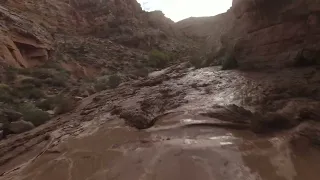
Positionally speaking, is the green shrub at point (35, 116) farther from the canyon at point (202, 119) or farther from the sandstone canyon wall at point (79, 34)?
the sandstone canyon wall at point (79, 34)

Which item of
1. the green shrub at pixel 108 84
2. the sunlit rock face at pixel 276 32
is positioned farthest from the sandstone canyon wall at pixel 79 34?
the sunlit rock face at pixel 276 32

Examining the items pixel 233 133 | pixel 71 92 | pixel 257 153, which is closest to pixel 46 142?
pixel 233 133

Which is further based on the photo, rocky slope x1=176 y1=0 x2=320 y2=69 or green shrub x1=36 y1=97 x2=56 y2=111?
green shrub x1=36 y1=97 x2=56 y2=111

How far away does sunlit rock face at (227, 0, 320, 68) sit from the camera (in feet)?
24.8

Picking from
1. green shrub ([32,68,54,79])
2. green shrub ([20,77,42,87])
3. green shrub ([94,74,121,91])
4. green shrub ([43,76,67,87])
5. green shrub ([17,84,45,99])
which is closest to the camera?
green shrub ([17,84,45,99])

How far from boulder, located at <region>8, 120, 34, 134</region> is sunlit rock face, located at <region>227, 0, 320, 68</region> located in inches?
264

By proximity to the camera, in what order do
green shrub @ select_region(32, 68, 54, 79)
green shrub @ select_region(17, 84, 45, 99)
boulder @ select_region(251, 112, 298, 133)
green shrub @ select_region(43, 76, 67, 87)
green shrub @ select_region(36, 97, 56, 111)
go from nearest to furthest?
boulder @ select_region(251, 112, 298, 133)
green shrub @ select_region(36, 97, 56, 111)
green shrub @ select_region(17, 84, 45, 99)
green shrub @ select_region(43, 76, 67, 87)
green shrub @ select_region(32, 68, 54, 79)

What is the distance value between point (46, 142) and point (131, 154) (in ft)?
7.85

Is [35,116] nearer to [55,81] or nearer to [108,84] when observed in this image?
[108,84]

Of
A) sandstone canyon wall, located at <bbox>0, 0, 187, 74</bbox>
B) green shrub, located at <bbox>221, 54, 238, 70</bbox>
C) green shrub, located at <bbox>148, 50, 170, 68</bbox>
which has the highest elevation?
sandstone canyon wall, located at <bbox>0, 0, 187, 74</bbox>

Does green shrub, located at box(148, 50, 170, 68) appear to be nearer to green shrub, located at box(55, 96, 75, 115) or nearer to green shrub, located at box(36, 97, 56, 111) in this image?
green shrub, located at box(36, 97, 56, 111)

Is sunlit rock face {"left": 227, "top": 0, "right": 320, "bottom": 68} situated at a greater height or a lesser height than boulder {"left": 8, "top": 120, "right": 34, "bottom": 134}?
greater

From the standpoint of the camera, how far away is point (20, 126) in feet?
24.7

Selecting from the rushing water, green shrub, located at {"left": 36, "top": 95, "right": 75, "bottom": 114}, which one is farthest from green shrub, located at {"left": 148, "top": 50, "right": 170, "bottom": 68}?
the rushing water
